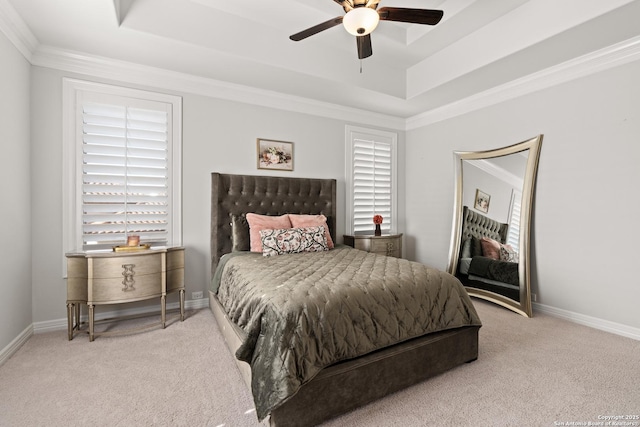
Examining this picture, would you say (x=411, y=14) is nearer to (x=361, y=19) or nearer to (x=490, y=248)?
(x=361, y=19)

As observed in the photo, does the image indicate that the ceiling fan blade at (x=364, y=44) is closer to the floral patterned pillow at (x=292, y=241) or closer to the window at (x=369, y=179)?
the floral patterned pillow at (x=292, y=241)

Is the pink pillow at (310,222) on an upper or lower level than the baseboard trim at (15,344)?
upper

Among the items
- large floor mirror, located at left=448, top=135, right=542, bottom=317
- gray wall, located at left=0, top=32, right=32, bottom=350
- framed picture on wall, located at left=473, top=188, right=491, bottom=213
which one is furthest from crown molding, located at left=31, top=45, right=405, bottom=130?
framed picture on wall, located at left=473, top=188, right=491, bottom=213

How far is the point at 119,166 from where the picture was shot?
308 centimetres

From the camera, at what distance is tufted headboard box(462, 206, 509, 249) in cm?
354

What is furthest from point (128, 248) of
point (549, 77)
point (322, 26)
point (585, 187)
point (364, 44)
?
point (549, 77)

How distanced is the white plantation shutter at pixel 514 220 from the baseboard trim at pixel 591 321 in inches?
29.3

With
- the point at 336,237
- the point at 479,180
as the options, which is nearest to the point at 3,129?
the point at 336,237

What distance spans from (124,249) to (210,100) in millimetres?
1916

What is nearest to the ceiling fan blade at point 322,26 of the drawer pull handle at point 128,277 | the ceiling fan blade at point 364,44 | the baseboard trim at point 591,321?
the ceiling fan blade at point 364,44

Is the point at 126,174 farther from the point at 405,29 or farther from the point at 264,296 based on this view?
the point at 405,29

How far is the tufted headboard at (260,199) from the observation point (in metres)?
3.48

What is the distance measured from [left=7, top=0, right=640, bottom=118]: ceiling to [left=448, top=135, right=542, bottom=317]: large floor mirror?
0.92m

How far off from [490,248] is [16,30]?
16.8ft
